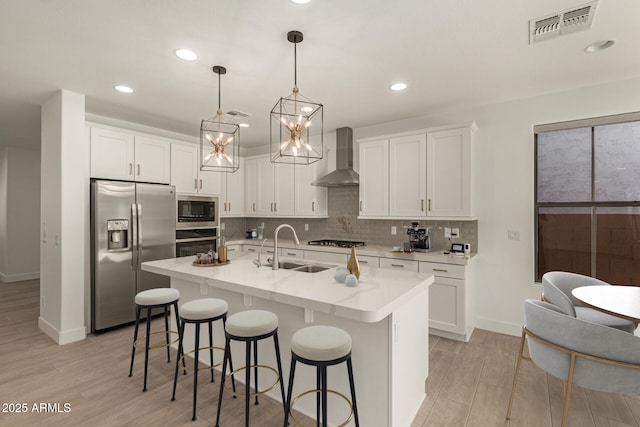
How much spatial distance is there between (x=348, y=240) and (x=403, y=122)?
1931mm

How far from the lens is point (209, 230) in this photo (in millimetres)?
5074

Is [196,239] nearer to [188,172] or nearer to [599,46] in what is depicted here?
[188,172]

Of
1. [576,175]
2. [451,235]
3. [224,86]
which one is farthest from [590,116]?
[224,86]

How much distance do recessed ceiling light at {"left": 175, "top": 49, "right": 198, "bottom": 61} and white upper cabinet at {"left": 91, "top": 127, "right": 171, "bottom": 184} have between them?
1.97 m

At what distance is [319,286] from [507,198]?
282cm

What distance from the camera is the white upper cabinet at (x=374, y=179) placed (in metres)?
4.27

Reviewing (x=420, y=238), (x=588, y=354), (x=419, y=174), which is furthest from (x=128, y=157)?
(x=588, y=354)

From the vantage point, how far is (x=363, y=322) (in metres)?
1.97

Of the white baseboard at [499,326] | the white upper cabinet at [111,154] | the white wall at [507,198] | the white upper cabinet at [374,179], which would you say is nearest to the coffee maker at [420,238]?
the white upper cabinet at [374,179]

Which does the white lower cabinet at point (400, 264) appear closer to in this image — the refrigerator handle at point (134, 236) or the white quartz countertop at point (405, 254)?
the white quartz countertop at point (405, 254)

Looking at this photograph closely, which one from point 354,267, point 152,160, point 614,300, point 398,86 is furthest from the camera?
point 152,160

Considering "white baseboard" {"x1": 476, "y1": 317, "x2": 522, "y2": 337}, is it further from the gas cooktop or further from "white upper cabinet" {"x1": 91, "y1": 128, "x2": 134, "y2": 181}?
"white upper cabinet" {"x1": 91, "y1": 128, "x2": 134, "y2": 181}

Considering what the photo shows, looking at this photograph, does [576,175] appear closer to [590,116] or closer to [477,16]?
[590,116]

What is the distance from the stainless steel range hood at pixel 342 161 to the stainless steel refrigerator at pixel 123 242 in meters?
2.26
